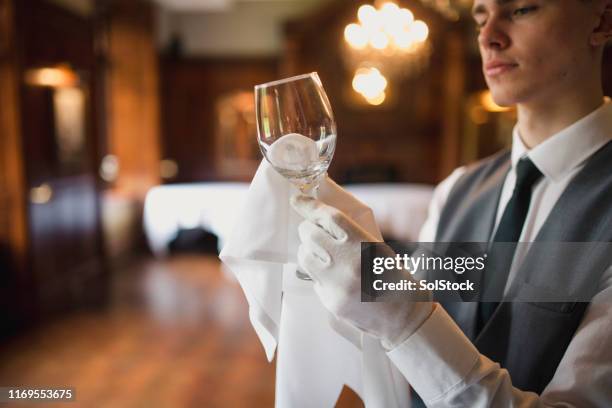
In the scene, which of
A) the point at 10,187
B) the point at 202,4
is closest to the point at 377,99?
the point at 202,4

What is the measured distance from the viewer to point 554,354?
27.2 inches

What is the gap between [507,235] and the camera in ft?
2.73

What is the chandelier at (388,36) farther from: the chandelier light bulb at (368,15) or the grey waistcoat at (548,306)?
the grey waistcoat at (548,306)

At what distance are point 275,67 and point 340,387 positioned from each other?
→ 6169 millimetres

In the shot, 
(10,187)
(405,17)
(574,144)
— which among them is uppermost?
(405,17)

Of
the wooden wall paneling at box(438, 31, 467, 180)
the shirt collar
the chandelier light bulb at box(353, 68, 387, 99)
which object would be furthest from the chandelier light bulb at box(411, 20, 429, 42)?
the shirt collar

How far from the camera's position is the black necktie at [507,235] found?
80 centimetres

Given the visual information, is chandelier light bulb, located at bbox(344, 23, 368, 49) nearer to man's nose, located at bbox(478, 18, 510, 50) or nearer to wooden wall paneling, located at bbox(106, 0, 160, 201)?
wooden wall paneling, located at bbox(106, 0, 160, 201)

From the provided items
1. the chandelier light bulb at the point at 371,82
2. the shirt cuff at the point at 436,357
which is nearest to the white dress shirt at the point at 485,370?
the shirt cuff at the point at 436,357

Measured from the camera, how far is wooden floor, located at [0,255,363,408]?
2496mm

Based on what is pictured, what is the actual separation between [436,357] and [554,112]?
0.47 meters

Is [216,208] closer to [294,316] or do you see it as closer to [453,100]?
[453,100]

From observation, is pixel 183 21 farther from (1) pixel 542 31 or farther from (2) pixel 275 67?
(1) pixel 542 31

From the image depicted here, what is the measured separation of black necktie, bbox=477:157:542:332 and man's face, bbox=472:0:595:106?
128 millimetres
